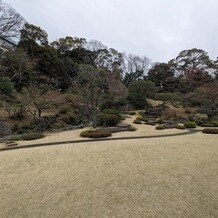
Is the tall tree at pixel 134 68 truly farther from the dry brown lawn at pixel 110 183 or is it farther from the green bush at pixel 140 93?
the dry brown lawn at pixel 110 183

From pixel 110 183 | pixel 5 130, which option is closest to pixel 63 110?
pixel 5 130

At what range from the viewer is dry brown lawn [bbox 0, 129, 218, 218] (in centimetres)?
466

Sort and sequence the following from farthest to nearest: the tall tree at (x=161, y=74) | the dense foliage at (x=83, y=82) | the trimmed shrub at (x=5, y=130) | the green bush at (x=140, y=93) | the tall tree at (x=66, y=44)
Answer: the tall tree at (x=161, y=74) → the tall tree at (x=66, y=44) → the green bush at (x=140, y=93) → the dense foliage at (x=83, y=82) → the trimmed shrub at (x=5, y=130)

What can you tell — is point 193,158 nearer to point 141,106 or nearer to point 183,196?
point 183,196

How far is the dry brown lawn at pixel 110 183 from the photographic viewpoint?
4.66 meters

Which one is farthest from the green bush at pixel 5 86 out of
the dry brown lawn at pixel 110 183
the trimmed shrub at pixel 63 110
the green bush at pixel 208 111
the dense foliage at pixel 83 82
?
the green bush at pixel 208 111

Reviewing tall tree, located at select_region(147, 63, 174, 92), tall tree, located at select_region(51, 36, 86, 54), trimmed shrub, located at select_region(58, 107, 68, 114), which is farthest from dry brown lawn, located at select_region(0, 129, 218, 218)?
tall tree, located at select_region(147, 63, 174, 92)

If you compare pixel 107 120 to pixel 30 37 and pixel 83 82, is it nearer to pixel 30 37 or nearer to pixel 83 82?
pixel 83 82

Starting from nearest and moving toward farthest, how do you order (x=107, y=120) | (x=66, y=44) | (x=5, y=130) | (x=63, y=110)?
(x=5, y=130) < (x=107, y=120) < (x=63, y=110) < (x=66, y=44)

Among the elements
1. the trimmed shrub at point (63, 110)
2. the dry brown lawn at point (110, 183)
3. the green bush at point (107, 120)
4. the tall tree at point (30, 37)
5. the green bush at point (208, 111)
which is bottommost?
the dry brown lawn at point (110, 183)

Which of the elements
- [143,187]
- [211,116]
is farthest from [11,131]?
[211,116]

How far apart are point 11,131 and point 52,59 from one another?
15.3 meters

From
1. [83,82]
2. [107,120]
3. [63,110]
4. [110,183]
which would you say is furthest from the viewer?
[83,82]

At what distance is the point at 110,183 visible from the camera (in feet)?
19.1
